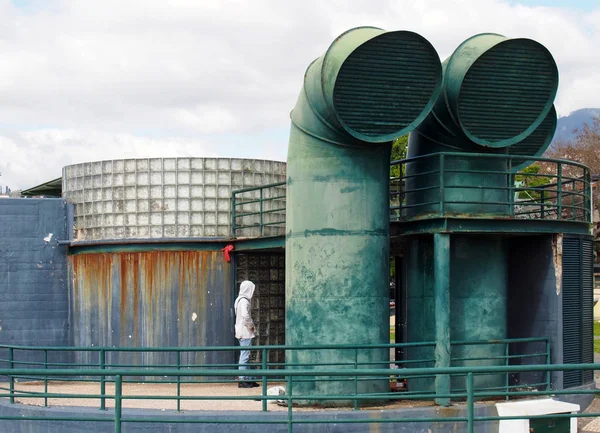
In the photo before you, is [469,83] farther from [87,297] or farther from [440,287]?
[87,297]

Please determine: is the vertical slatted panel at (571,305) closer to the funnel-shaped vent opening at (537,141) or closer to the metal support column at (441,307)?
the metal support column at (441,307)

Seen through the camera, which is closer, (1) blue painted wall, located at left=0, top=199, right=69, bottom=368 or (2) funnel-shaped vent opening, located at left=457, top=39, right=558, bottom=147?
(2) funnel-shaped vent opening, located at left=457, top=39, right=558, bottom=147

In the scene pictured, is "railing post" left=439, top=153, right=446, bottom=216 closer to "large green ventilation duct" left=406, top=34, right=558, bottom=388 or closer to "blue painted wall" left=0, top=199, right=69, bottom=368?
"large green ventilation duct" left=406, top=34, right=558, bottom=388

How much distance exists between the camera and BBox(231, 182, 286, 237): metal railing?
60.0ft

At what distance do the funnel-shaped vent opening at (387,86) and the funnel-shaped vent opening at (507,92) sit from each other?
80cm

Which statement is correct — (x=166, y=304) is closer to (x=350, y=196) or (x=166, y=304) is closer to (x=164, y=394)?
(x=164, y=394)

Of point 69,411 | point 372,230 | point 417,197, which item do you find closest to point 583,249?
point 417,197

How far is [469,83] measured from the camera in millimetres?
14836

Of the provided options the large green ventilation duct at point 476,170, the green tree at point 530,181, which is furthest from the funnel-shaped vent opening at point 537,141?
the large green ventilation duct at point 476,170

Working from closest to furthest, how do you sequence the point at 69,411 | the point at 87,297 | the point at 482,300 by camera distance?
the point at 69,411 → the point at 482,300 → the point at 87,297

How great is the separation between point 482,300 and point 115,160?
798 cm

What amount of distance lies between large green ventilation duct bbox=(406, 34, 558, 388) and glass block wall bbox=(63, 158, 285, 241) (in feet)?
14.8

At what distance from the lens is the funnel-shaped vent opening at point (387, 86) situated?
45.6ft

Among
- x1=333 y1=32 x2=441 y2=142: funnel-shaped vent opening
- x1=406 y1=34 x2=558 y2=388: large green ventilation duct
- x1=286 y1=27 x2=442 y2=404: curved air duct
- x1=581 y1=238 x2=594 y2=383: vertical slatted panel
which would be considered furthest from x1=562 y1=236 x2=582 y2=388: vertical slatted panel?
x1=333 y1=32 x2=441 y2=142: funnel-shaped vent opening
